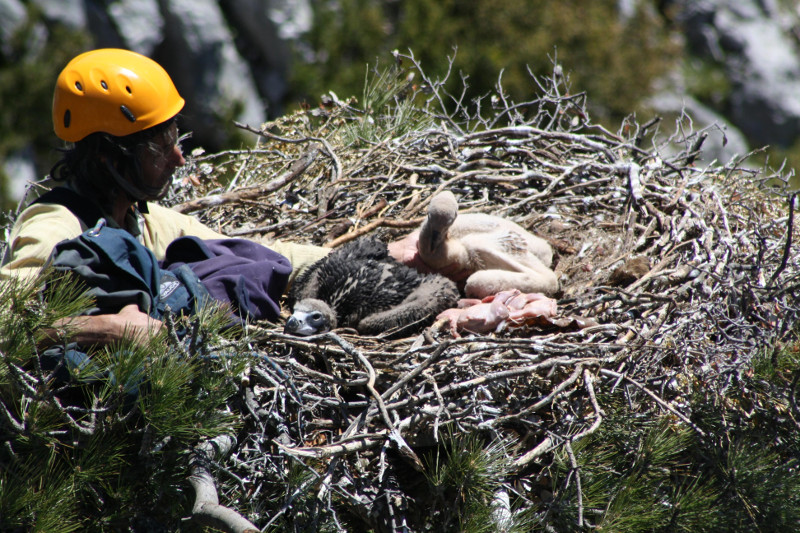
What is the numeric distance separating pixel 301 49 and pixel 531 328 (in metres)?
12.1

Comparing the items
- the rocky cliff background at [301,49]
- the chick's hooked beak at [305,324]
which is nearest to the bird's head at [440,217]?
the chick's hooked beak at [305,324]

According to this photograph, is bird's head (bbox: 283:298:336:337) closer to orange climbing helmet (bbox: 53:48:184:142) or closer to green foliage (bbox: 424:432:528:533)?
green foliage (bbox: 424:432:528:533)

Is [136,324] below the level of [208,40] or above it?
above

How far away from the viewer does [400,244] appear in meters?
3.49

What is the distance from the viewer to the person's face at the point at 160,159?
2760mm

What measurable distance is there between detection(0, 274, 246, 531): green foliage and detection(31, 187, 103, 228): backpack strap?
0.64m

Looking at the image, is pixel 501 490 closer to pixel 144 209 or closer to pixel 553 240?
pixel 553 240

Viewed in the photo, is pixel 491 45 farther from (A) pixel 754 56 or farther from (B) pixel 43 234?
(B) pixel 43 234

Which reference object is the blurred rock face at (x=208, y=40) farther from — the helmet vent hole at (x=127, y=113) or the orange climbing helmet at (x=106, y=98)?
the helmet vent hole at (x=127, y=113)

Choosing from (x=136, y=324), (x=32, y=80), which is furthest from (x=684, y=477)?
(x=32, y=80)

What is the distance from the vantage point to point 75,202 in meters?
2.62

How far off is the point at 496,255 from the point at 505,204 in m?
0.88

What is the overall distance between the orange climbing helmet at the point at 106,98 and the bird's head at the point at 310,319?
0.95 m

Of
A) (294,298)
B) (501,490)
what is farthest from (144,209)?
(501,490)
